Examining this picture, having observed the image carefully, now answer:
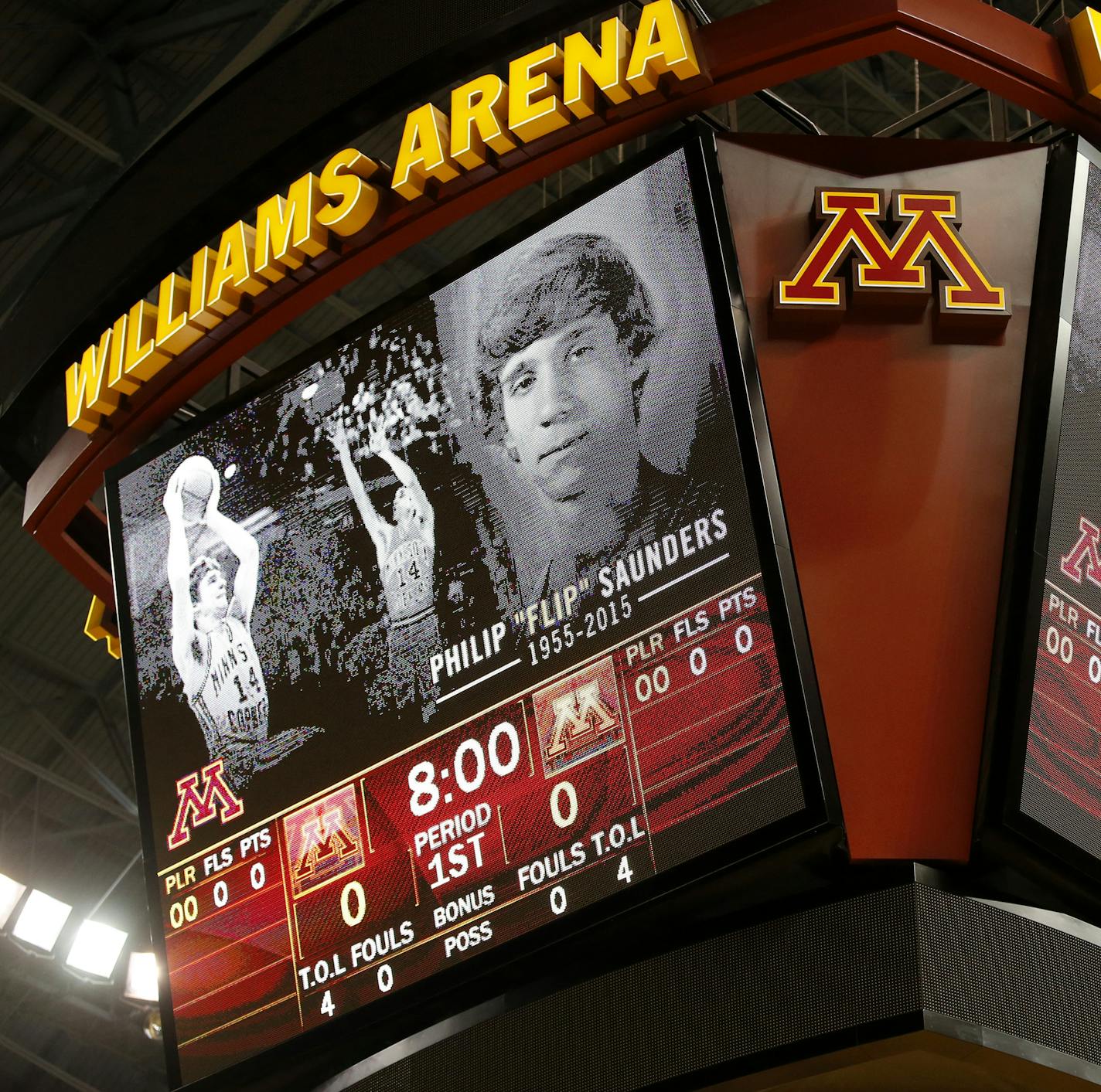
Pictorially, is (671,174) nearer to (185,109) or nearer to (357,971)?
(357,971)

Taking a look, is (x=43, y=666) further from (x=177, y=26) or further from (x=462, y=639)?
(x=462, y=639)

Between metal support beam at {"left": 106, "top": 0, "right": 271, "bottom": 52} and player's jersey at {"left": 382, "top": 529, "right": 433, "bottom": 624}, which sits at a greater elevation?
metal support beam at {"left": 106, "top": 0, "right": 271, "bottom": 52}

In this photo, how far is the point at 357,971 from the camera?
561 centimetres

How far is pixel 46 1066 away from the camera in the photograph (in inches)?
681

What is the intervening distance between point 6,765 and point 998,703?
15.6m

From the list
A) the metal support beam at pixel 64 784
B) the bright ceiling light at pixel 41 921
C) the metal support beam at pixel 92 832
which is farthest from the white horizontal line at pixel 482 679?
the metal support beam at pixel 92 832

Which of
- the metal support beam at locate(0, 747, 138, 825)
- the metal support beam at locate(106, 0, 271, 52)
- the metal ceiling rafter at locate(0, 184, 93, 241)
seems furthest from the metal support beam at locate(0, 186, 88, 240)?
the metal support beam at locate(0, 747, 138, 825)

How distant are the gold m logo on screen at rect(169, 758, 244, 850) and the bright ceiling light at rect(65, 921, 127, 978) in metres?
9.01

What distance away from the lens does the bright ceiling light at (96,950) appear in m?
14.7

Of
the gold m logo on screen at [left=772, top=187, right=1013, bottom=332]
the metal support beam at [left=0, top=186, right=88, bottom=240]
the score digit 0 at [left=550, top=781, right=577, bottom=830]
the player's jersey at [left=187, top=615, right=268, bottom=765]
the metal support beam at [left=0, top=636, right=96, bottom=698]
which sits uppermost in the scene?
the metal support beam at [left=0, top=186, right=88, bottom=240]

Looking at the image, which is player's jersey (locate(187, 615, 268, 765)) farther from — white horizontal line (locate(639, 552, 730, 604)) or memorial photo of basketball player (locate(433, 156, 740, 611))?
white horizontal line (locate(639, 552, 730, 604))

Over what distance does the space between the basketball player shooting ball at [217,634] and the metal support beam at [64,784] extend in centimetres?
1088

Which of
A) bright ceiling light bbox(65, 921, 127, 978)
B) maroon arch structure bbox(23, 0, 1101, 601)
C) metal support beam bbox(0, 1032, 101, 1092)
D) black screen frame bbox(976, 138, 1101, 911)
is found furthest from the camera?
metal support beam bbox(0, 1032, 101, 1092)

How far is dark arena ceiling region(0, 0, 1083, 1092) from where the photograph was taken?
39.9 ft
